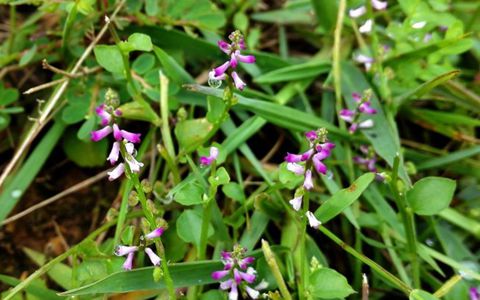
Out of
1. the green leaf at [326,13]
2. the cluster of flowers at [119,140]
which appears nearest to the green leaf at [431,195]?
the cluster of flowers at [119,140]

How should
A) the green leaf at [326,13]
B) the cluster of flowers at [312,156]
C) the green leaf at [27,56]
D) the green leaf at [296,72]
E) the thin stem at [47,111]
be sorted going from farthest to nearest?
the green leaf at [326,13], the green leaf at [296,72], the green leaf at [27,56], the thin stem at [47,111], the cluster of flowers at [312,156]

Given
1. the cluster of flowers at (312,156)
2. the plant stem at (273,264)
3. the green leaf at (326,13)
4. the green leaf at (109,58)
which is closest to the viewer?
the cluster of flowers at (312,156)

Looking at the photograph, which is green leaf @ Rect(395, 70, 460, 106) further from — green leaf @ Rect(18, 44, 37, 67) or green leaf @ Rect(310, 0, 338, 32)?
green leaf @ Rect(18, 44, 37, 67)

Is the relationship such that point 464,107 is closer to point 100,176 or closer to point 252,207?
point 252,207

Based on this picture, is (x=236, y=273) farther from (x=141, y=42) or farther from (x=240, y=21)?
(x=240, y=21)

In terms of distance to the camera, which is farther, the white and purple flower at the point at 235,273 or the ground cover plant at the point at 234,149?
the ground cover plant at the point at 234,149

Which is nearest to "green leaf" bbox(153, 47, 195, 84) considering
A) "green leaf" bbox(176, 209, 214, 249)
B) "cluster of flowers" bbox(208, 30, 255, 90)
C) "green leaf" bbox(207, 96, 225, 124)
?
"green leaf" bbox(207, 96, 225, 124)

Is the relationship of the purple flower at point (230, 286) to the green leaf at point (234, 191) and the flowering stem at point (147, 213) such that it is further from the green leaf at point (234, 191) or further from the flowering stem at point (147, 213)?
the green leaf at point (234, 191)
